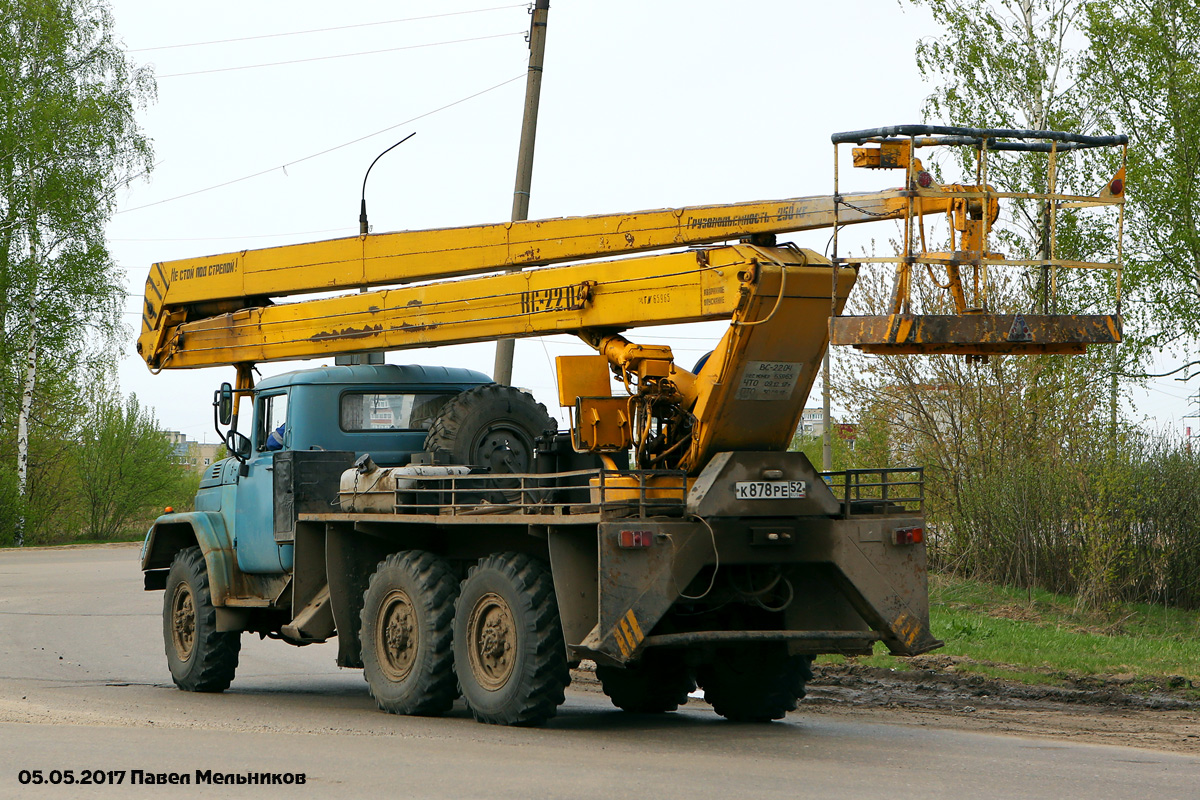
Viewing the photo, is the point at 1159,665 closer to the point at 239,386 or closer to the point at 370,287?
the point at 370,287

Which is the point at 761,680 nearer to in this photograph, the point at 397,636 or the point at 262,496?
the point at 397,636

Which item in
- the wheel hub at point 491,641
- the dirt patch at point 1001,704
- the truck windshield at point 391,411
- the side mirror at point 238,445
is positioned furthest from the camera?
the side mirror at point 238,445

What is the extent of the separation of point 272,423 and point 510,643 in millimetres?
3940

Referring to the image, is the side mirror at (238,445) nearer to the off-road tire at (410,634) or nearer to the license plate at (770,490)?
the off-road tire at (410,634)

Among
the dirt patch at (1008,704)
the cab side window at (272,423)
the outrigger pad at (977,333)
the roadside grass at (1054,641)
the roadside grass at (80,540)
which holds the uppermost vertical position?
the outrigger pad at (977,333)

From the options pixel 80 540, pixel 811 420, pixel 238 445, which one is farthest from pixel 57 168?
pixel 238 445

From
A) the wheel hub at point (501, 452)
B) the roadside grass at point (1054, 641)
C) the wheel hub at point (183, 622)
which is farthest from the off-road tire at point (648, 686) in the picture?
the wheel hub at point (183, 622)

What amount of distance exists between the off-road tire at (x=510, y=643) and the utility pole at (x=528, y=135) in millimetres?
6992

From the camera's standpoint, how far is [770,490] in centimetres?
912

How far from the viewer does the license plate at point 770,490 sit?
356 inches

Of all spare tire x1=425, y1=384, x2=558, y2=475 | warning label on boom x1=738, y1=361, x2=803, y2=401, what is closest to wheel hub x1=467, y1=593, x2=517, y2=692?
spare tire x1=425, y1=384, x2=558, y2=475

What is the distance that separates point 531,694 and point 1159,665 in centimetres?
735

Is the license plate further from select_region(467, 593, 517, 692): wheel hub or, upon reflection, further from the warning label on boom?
select_region(467, 593, 517, 692): wheel hub

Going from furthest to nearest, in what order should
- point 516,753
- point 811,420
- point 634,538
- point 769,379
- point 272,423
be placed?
point 811,420
point 272,423
point 769,379
point 634,538
point 516,753
